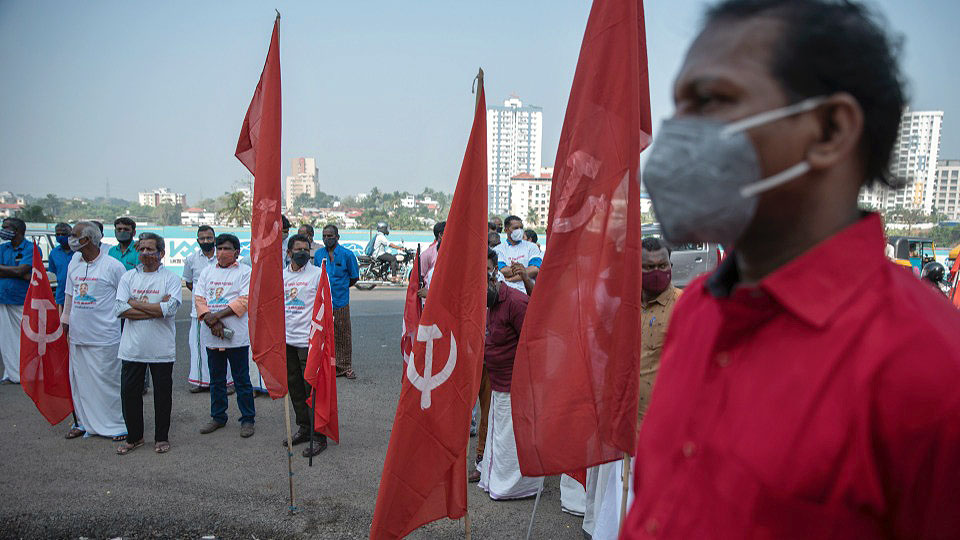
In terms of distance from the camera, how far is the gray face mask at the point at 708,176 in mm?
942

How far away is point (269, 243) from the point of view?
14.6 feet

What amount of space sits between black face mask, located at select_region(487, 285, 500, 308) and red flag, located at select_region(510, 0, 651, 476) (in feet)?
6.94

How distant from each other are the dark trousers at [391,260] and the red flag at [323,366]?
14561 mm

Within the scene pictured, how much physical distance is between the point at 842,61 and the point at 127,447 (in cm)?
652

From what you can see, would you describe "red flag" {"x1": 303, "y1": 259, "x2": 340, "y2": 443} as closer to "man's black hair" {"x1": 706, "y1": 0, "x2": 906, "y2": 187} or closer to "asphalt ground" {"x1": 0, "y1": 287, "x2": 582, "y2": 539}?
"asphalt ground" {"x1": 0, "y1": 287, "x2": 582, "y2": 539}

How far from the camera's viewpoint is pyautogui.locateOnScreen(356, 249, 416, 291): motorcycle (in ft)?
65.9

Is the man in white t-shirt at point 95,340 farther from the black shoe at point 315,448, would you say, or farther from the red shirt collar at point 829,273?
the red shirt collar at point 829,273

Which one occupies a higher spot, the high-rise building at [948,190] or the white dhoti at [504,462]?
the high-rise building at [948,190]


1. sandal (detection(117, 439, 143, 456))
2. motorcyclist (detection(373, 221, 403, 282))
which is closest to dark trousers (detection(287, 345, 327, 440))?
sandal (detection(117, 439, 143, 456))

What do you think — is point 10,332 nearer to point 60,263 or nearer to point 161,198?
point 60,263

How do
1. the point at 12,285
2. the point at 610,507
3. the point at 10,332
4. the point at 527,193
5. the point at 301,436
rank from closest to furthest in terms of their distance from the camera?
1. the point at 610,507
2. the point at 301,436
3. the point at 12,285
4. the point at 10,332
5. the point at 527,193

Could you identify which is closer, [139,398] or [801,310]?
[801,310]

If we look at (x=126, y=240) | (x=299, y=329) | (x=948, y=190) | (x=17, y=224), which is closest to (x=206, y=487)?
(x=299, y=329)

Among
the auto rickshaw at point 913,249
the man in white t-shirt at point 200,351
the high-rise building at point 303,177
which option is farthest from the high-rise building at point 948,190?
the high-rise building at point 303,177
